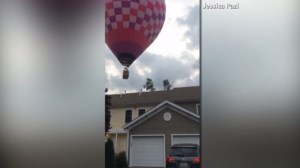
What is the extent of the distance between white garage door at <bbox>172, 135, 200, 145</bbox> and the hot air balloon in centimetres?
62

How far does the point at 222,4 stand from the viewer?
1430mm

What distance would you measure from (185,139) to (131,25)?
1493 mm

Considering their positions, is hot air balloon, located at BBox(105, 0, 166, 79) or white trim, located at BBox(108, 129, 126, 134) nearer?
white trim, located at BBox(108, 129, 126, 134)

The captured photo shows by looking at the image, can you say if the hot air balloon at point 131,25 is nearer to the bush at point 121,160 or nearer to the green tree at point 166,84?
the green tree at point 166,84

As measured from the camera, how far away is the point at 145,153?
5.33 feet

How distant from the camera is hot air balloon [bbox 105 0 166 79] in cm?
214

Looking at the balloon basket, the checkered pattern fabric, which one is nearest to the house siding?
the balloon basket

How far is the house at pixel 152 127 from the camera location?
1.54m

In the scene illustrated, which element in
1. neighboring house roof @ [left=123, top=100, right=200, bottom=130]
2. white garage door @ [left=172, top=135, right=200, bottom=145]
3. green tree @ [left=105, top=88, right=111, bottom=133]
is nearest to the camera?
white garage door @ [left=172, top=135, right=200, bottom=145]

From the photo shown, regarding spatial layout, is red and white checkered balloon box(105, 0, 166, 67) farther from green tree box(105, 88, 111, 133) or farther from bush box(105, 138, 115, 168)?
bush box(105, 138, 115, 168)

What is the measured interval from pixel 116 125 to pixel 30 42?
1.93ft

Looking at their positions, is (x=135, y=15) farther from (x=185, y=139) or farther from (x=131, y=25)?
(x=185, y=139)

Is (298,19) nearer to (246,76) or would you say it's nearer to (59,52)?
(246,76)

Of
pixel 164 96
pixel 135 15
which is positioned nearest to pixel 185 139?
pixel 164 96
